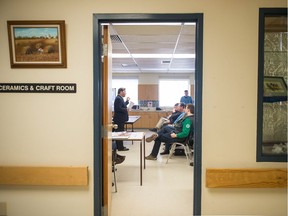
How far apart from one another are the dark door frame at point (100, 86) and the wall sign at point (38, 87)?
25 cm

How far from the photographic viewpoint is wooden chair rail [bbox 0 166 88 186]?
206 cm

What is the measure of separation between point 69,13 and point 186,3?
107cm

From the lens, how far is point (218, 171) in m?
2.02

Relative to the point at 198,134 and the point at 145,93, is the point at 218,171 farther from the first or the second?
the point at 145,93

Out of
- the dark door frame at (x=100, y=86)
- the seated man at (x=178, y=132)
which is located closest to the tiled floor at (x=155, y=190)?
the seated man at (x=178, y=132)

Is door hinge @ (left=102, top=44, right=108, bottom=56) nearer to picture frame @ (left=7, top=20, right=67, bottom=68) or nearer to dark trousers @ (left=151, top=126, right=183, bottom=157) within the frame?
picture frame @ (left=7, top=20, right=67, bottom=68)

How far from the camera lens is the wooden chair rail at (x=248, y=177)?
2012mm

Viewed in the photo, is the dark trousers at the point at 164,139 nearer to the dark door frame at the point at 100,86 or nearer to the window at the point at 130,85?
the dark door frame at the point at 100,86

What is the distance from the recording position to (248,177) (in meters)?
2.02

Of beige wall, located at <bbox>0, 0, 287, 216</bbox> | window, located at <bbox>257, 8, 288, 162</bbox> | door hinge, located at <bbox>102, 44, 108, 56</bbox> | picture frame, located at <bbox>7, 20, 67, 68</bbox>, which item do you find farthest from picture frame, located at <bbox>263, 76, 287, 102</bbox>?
picture frame, located at <bbox>7, 20, 67, 68</bbox>

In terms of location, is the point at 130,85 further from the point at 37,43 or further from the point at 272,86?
the point at 272,86

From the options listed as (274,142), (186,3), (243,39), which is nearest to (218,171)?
(274,142)

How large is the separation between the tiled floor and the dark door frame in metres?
0.76

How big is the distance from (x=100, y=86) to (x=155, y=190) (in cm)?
201
